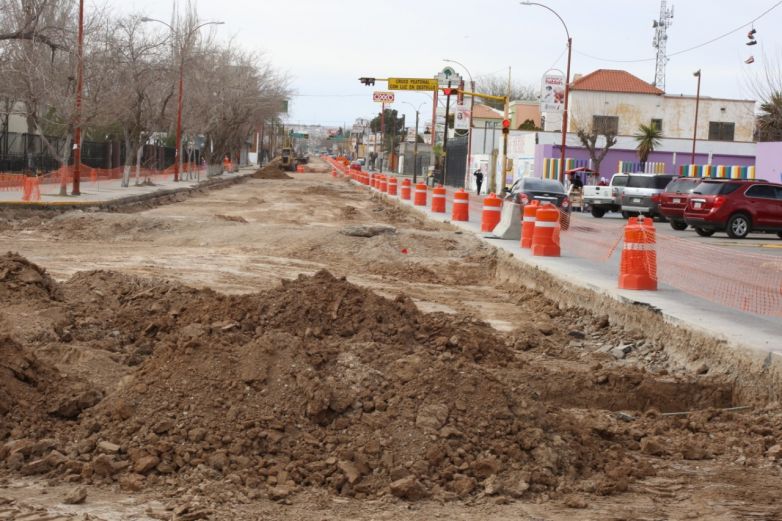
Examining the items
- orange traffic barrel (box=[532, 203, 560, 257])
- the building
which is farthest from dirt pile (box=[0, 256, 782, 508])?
the building

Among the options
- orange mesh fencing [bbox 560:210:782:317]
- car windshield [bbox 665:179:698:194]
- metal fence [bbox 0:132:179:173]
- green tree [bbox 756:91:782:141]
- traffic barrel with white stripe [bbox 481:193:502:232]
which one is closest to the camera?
orange mesh fencing [bbox 560:210:782:317]

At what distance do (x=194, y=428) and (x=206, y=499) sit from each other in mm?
801

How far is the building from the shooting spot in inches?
3246

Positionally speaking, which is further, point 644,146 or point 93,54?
point 644,146

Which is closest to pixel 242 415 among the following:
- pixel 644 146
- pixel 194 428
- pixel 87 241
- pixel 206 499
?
pixel 194 428

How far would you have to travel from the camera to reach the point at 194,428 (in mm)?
6340

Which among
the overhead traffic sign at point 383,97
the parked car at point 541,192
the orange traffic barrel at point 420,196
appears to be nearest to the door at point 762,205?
the parked car at point 541,192

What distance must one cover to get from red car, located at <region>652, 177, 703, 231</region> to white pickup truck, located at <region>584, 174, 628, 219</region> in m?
6.47

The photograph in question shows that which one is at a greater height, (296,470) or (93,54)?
(93,54)

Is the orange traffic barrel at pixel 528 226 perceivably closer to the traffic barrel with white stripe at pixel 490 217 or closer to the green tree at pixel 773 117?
the traffic barrel with white stripe at pixel 490 217

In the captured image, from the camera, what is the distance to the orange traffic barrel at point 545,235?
18.8 meters

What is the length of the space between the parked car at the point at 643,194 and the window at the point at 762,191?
7.95 metres

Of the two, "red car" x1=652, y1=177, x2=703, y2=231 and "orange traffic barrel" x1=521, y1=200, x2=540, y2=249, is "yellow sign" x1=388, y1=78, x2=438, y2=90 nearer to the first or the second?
"red car" x1=652, y1=177, x2=703, y2=231

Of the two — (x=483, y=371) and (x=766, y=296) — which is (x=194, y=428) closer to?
(x=483, y=371)
